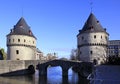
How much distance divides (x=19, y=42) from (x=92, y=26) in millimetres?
14983

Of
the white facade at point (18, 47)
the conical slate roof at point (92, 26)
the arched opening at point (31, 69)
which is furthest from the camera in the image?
the white facade at point (18, 47)

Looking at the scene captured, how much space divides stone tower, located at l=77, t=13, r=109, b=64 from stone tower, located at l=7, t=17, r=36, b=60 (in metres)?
10.9

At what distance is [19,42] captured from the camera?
181 ft

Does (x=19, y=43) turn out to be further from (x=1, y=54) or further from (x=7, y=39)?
(x=1, y=54)

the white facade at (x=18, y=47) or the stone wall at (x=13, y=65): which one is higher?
the white facade at (x=18, y=47)

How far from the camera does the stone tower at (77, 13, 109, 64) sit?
5253cm

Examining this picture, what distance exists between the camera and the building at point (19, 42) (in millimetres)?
55031

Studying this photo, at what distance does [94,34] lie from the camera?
52.5 meters

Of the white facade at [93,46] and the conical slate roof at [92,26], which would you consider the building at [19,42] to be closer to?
the white facade at [93,46]

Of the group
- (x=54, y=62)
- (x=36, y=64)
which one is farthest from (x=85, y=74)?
(x=36, y=64)

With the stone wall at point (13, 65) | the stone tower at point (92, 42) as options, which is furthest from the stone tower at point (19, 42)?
the stone tower at point (92, 42)

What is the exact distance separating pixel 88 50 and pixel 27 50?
12635 millimetres

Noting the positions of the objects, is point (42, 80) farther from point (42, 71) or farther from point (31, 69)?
point (31, 69)

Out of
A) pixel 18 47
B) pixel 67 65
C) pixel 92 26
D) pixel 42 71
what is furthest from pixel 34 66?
pixel 92 26
